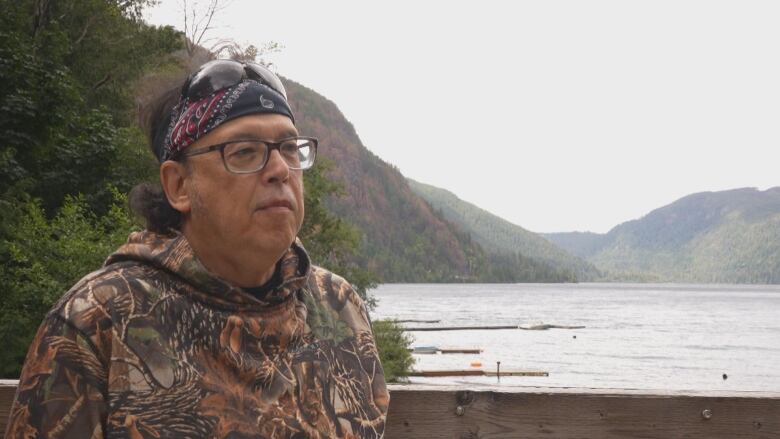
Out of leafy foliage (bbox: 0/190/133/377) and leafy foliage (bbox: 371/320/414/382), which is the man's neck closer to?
leafy foliage (bbox: 0/190/133/377)

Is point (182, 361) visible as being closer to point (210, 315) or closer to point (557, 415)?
point (210, 315)

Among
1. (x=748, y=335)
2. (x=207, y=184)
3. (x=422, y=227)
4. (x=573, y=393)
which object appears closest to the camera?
(x=207, y=184)

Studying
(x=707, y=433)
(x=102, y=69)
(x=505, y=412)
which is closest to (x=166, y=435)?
(x=505, y=412)

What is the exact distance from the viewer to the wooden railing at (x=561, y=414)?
2660mm

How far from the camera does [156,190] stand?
2.12 meters

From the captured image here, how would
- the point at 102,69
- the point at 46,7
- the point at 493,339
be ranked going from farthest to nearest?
the point at 493,339 < the point at 102,69 < the point at 46,7

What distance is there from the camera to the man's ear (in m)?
1.99

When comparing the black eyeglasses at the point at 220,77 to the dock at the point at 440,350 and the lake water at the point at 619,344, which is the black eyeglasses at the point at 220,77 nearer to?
the lake water at the point at 619,344

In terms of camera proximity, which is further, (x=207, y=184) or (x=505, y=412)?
(x=505, y=412)

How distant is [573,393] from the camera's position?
8.75 feet

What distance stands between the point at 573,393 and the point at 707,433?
17.5 inches

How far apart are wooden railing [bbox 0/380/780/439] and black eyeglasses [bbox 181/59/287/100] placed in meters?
1.05

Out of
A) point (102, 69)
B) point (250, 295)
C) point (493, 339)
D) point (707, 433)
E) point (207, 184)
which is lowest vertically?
point (493, 339)

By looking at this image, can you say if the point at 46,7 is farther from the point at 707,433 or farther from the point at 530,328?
the point at 530,328
